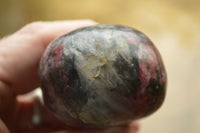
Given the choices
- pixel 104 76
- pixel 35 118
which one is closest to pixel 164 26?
pixel 35 118

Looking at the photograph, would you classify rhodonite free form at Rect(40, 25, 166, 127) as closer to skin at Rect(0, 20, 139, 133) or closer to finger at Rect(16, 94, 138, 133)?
skin at Rect(0, 20, 139, 133)

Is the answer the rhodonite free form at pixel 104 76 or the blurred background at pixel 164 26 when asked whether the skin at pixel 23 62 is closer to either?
the rhodonite free form at pixel 104 76

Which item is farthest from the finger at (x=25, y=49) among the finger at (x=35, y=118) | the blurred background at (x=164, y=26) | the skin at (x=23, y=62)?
the blurred background at (x=164, y=26)

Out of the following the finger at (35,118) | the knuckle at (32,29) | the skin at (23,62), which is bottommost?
the finger at (35,118)

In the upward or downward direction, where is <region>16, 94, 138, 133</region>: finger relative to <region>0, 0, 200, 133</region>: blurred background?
downward

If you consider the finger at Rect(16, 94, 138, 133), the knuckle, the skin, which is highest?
the knuckle

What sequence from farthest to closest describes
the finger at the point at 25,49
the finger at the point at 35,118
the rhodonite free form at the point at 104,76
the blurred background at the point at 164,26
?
1. the blurred background at the point at 164,26
2. the finger at the point at 35,118
3. the finger at the point at 25,49
4. the rhodonite free form at the point at 104,76

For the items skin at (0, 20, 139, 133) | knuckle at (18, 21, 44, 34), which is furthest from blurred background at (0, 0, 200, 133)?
knuckle at (18, 21, 44, 34)
